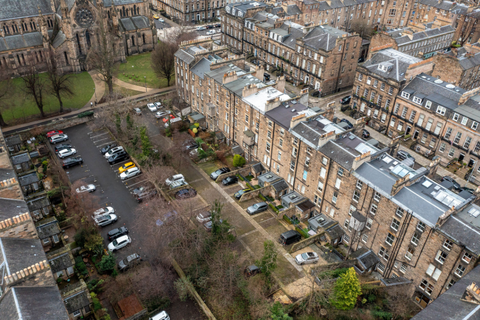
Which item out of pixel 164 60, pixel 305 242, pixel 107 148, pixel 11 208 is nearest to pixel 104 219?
pixel 11 208

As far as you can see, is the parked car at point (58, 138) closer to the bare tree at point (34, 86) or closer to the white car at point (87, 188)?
the bare tree at point (34, 86)

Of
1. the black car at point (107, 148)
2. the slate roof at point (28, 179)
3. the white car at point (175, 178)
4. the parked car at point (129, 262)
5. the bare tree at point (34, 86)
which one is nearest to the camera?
the parked car at point (129, 262)

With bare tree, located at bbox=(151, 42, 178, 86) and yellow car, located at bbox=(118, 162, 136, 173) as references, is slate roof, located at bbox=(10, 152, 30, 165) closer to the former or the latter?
yellow car, located at bbox=(118, 162, 136, 173)

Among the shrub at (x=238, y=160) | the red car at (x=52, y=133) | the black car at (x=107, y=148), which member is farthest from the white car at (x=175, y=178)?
the red car at (x=52, y=133)

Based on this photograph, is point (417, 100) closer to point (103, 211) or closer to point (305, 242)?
point (305, 242)

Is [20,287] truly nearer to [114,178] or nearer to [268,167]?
[114,178]

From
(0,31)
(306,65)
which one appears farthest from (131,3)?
(306,65)
